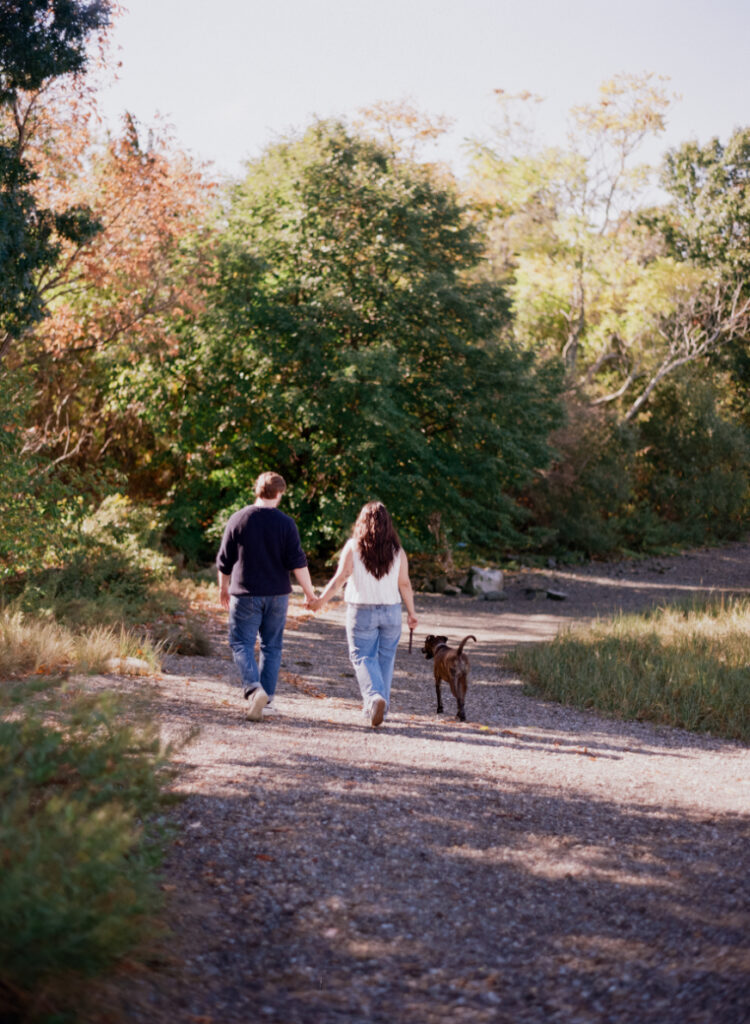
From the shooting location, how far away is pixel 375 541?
7.59 metres

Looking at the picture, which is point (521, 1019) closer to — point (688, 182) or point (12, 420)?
point (12, 420)

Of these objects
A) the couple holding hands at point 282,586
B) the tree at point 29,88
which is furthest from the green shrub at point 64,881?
the tree at point 29,88

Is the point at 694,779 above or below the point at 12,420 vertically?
below

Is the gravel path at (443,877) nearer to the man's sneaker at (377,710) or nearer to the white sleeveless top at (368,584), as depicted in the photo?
the man's sneaker at (377,710)

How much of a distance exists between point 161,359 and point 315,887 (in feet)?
52.7

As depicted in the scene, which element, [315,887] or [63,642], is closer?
[315,887]

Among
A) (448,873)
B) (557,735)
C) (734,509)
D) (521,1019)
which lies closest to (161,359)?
(557,735)

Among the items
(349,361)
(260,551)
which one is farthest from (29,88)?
(260,551)

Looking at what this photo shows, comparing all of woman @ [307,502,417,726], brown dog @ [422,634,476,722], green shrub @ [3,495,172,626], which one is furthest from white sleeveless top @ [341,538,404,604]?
green shrub @ [3,495,172,626]

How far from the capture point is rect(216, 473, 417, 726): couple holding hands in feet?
24.5

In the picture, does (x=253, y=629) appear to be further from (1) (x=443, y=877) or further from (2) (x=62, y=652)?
(1) (x=443, y=877)

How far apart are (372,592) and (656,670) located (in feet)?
13.8

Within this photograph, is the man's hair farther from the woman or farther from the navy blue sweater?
the woman

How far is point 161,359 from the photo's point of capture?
19125 millimetres
